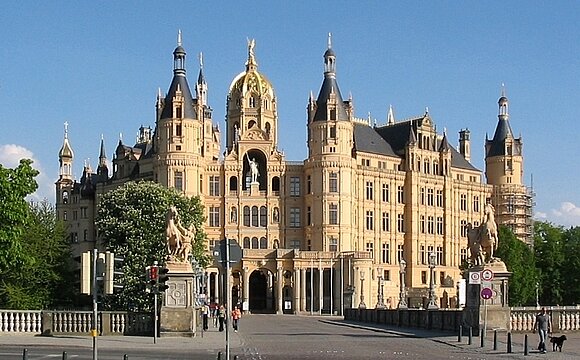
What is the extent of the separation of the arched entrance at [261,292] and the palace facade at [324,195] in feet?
0.54

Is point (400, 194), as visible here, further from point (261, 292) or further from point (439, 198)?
point (261, 292)

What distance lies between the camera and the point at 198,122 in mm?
130625

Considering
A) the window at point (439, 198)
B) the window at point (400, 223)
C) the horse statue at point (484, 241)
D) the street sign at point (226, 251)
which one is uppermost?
the window at point (439, 198)

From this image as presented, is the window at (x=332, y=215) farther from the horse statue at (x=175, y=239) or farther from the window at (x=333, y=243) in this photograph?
the horse statue at (x=175, y=239)

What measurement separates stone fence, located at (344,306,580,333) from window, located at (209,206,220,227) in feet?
197

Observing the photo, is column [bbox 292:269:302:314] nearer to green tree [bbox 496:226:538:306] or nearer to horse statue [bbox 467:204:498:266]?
green tree [bbox 496:226:538:306]

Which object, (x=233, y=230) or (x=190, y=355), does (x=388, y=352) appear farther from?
(x=233, y=230)

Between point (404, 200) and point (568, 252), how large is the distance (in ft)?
73.4

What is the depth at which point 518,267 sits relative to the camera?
118750mm

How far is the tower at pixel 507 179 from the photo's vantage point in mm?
149625

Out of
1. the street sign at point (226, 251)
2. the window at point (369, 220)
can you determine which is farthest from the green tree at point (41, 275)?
the window at point (369, 220)

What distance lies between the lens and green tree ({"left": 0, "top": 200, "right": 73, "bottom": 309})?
7288cm

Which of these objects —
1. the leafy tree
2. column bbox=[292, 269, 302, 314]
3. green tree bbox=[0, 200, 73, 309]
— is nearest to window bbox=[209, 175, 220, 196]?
column bbox=[292, 269, 302, 314]

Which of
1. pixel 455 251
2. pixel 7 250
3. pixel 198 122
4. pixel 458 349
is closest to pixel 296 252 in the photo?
pixel 198 122
